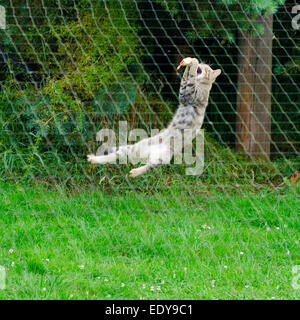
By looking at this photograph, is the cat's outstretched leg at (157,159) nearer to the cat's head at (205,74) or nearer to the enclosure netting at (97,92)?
the cat's head at (205,74)

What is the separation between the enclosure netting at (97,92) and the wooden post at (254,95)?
0.03 metres

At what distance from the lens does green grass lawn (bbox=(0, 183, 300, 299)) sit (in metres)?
3.54

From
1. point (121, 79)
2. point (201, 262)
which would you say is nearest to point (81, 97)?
point (121, 79)

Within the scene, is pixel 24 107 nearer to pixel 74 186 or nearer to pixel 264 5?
pixel 74 186

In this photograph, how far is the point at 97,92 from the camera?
216 inches

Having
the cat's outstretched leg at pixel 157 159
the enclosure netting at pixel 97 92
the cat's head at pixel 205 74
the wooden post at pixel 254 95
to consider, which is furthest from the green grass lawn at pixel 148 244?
the cat's head at pixel 205 74

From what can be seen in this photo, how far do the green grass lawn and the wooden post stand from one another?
602mm

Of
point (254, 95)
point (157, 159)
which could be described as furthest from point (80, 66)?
point (254, 95)

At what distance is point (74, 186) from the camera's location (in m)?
5.33

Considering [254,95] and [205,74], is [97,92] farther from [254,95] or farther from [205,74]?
[254,95]

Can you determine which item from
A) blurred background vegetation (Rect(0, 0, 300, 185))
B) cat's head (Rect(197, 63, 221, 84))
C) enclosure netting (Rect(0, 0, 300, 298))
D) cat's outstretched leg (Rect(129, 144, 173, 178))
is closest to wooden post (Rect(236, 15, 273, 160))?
enclosure netting (Rect(0, 0, 300, 298))

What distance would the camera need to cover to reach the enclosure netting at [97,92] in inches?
209

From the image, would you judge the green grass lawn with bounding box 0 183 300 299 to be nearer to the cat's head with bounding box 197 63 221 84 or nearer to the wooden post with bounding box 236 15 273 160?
the wooden post with bounding box 236 15 273 160

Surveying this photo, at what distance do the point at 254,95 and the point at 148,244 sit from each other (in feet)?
7.53
